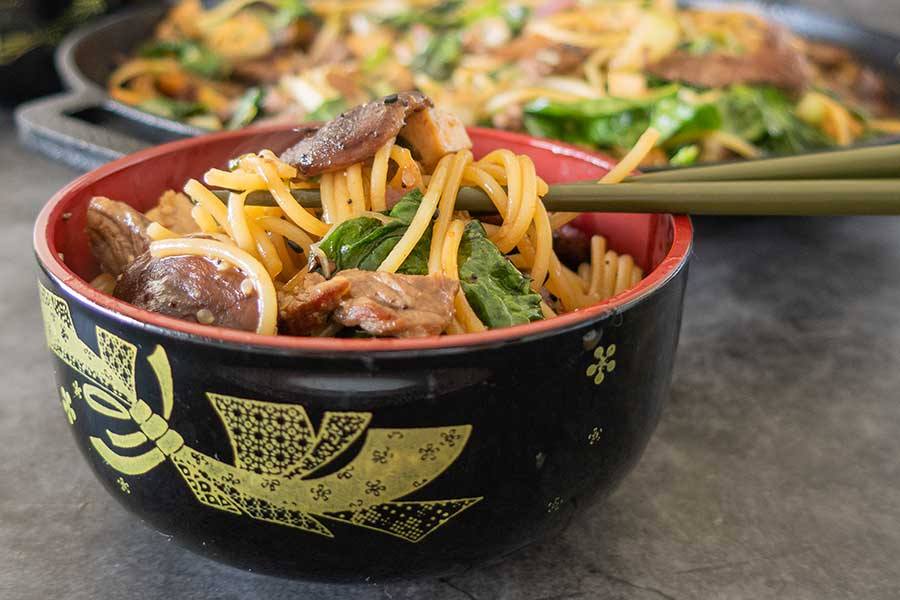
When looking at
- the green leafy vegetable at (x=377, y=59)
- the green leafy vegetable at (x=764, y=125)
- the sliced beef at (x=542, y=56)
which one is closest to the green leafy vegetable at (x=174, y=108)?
the green leafy vegetable at (x=377, y=59)

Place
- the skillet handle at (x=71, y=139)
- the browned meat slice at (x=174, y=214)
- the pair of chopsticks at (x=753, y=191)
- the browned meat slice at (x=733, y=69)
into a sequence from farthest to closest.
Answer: the browned meat slice at (x=733, y=69) → the skillet handle at (x=71, y=139) → the browned meat slice at (x=174, y=214) → the pair of chopsticks at (x=753, y=191)

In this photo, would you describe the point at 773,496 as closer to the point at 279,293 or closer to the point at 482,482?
the point at 482,482

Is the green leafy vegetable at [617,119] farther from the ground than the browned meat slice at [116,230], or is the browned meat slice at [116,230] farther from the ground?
the browned meat slice at [116,230]

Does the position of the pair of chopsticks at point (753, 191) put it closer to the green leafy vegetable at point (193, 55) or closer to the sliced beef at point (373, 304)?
the sliced beef at point (373, 304)

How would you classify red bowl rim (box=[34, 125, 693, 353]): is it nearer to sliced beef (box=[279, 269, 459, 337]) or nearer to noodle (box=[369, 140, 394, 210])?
sliced beef (box=[279, 269, 459, 337])

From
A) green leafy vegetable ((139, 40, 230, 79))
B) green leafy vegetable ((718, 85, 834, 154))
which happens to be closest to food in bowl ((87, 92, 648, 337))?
green leafy vegetable ((718, 85, 834, 154))
